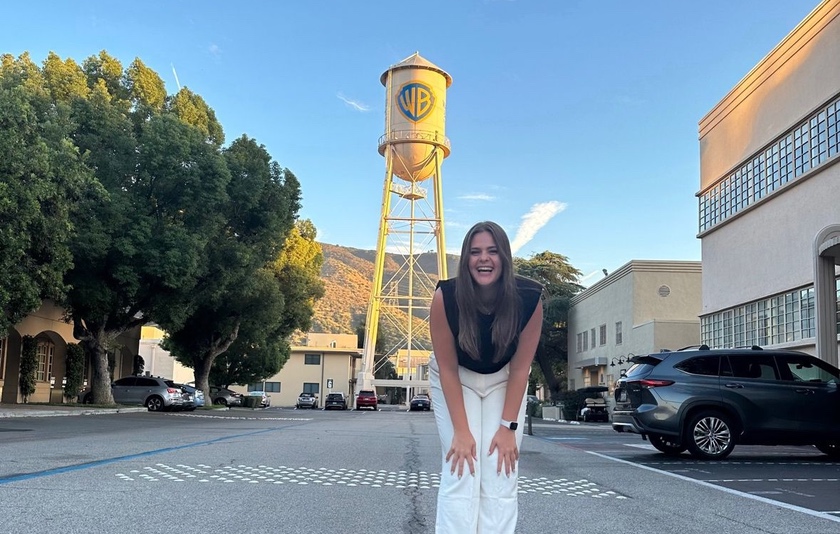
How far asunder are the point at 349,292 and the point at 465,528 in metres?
176

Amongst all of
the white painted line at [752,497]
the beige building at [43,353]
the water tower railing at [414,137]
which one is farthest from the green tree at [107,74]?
the white painted line at [752,497]

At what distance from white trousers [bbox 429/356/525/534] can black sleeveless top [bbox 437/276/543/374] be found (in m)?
0.06

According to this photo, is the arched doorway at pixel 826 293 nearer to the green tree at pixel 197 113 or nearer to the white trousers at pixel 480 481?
the white trousers at pixel 480 481

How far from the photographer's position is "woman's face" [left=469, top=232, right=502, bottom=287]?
386cm

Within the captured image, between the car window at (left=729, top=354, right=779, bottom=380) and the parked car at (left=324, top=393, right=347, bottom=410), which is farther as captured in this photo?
the parked car at (left=324, top=393, right=347, bottom=410)

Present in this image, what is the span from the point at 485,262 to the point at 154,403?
1276 inches

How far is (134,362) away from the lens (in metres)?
43.6

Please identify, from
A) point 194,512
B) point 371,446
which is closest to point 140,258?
point 371,446

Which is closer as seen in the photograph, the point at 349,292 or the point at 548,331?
the point at 548,331

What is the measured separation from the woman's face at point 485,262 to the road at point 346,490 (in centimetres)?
266

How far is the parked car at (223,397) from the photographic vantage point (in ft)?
165

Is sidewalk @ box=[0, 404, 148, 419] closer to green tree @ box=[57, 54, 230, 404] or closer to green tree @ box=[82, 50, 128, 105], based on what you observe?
green tree @ box=[57, 54, 230, 404]

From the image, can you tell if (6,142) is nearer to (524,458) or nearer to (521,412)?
(524,458)

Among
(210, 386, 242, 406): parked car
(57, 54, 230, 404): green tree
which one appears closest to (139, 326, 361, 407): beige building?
(210, 386, 242, 406): parked car
